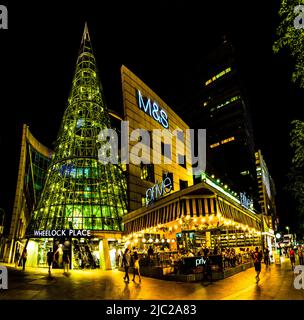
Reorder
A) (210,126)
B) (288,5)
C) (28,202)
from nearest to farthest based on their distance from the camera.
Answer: (288,5) < (28,202) < (210,126)

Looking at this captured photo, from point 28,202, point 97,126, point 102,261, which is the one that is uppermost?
point 97,126

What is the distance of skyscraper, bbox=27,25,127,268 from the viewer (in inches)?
1243

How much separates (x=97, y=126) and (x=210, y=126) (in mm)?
81651

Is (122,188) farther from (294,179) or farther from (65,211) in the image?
(294,179)

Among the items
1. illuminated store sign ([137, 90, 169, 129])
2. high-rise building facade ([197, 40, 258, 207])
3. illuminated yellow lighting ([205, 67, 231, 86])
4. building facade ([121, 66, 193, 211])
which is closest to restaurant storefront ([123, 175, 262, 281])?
building facade ([121, 66, 193, 211])

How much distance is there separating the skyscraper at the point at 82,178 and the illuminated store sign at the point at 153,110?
5606mm

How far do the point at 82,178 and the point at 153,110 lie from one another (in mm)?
16407

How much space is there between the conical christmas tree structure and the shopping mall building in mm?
120

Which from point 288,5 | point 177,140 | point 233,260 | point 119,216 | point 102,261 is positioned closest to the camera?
point 288,5

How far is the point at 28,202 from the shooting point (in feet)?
150

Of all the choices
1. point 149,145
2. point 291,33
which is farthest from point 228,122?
point 291,33

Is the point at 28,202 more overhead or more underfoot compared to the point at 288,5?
more underfoot

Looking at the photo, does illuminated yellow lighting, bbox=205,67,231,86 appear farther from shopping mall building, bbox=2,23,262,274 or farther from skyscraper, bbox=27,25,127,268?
skyscraper, bbox=27,25,127,268
